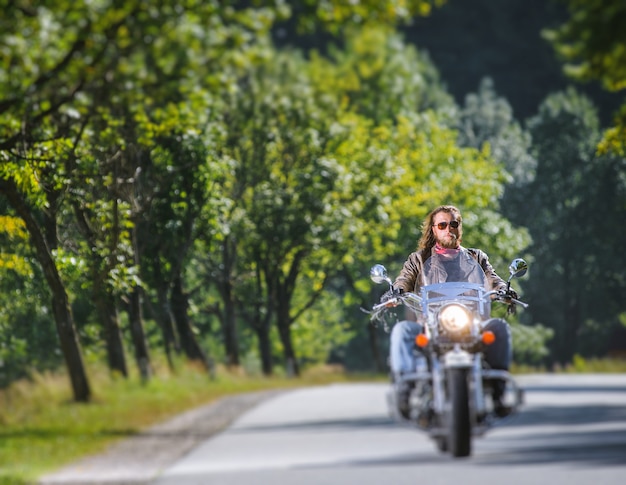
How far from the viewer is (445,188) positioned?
546cm

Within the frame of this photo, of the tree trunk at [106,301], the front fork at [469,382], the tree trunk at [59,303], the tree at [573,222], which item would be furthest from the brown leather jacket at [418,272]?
the tree trunk at [59,303]

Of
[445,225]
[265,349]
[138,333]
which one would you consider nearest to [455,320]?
[445,225]

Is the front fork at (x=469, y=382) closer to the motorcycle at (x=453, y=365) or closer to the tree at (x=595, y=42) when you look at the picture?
the motorcycle at (x=453, y=365)

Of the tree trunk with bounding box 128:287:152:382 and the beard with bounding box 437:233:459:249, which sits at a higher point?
the beard with bounding box 437:233:459:249

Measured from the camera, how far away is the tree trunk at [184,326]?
5.75m

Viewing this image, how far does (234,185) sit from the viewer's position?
6078 mm

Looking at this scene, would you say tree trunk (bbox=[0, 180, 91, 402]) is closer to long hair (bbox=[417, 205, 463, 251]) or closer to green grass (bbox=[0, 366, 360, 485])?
green grass (bbox=[0, 366, 360, 485])

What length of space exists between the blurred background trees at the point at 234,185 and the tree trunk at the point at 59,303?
0.01 meters

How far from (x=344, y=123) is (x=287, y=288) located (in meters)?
1.23

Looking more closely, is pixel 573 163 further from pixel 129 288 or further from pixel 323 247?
pixel 129 288

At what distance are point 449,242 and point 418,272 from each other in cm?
21

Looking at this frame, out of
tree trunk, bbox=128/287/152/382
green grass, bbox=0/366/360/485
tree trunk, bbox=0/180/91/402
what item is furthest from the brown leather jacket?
tree trunk, bbox=128/287/152/382

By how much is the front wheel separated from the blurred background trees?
0.86m

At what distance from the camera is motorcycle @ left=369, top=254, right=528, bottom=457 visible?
3.02 m
